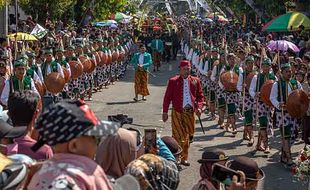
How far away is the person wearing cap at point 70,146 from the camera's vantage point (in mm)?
3322

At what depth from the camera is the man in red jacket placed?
452 inches

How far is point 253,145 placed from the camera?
14.0 m

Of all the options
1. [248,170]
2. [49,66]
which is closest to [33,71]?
[49,66]

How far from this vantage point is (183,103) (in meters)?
11.5

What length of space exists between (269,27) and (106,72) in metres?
6.23

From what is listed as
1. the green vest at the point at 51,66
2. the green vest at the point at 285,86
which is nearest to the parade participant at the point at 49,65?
the green vest at the point at 51,66

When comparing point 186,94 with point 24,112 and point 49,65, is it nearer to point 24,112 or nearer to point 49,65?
point 49,65

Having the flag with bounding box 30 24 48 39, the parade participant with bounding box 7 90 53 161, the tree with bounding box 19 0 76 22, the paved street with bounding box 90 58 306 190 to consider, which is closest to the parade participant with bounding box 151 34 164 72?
the tree with bounding box 19 0 76 22

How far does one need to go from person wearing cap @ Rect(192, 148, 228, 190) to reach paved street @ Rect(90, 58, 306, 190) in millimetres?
5094

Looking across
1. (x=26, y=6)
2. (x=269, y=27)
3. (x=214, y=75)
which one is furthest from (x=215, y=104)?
(x=26, y=6)

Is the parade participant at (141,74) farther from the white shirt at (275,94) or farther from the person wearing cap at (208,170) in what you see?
the person wearing cap at (208,170)

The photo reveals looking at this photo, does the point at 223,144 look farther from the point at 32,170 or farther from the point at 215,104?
the point at 32,170

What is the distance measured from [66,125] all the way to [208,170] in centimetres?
206

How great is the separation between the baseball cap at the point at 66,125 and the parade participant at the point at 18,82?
8.46 meters
